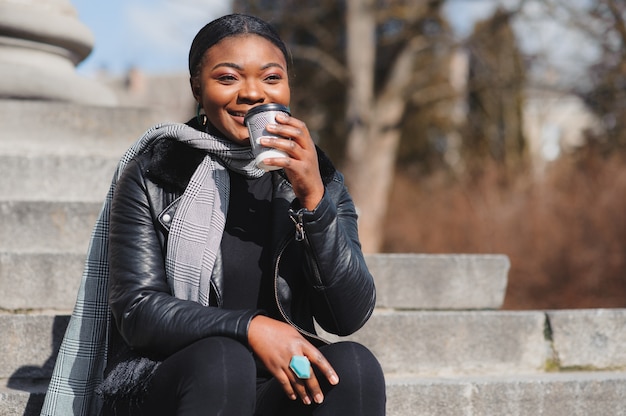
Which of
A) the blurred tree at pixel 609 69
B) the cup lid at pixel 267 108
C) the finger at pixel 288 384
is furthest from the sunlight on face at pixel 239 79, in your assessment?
the blurred tree at pixel 609 69

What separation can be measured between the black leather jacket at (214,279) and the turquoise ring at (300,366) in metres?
0.14

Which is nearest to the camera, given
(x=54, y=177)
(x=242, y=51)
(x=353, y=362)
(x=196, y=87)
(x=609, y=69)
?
(x=353, y=362)

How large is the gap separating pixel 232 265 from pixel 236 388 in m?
0.40

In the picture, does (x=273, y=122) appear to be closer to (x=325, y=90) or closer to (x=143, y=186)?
(x=143, y=186)

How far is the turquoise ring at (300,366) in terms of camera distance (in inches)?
76.0

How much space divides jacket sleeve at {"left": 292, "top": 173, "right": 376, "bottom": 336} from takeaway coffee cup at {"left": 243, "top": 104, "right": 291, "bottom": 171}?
181mm

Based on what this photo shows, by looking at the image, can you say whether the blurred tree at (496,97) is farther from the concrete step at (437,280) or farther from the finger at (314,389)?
the finger at (314,389)

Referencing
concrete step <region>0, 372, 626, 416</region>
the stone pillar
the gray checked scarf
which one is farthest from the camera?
the stone pillar

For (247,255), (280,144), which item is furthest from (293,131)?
(247,255)

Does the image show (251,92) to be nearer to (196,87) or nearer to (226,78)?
(226,78)

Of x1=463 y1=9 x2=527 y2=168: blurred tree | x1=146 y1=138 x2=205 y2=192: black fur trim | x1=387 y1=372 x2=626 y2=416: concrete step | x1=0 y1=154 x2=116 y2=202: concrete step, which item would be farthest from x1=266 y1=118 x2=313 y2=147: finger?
x1=463 y1=9 x2=527 y2=168: blurred tree

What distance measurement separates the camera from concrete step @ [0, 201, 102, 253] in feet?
12.2

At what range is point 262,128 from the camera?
197cm

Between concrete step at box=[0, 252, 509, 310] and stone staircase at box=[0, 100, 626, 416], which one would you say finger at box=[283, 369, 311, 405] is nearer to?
stone staircase at box=[0, 100, 626, 416]
